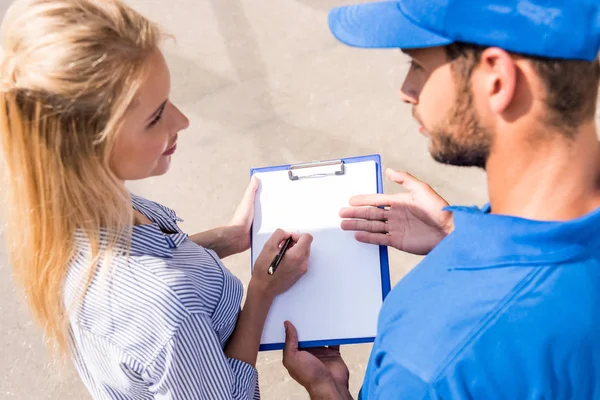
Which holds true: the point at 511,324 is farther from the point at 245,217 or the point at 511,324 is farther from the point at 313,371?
the point at 245,217

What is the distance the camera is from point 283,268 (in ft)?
4.21

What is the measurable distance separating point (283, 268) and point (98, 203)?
43 cm

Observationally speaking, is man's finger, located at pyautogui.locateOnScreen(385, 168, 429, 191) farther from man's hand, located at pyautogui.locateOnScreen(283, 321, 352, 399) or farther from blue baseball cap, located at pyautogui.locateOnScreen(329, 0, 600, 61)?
blue baseball cap, located at pyautogui.locateOnScreen(329, 0, 600, 61)

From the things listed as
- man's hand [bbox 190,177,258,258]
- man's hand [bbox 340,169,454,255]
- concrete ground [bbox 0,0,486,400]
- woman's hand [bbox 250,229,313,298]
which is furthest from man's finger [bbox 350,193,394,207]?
concrete ground [bbox 0,0,486,400]

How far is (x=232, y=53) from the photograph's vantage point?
103 inches

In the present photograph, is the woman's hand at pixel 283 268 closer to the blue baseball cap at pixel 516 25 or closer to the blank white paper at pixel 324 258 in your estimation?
the blank white paper at pixel 324 258

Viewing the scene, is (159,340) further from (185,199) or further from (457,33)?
(185,199)

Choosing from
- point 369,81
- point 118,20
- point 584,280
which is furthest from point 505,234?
point 369,81

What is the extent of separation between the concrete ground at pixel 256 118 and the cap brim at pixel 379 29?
1.19m

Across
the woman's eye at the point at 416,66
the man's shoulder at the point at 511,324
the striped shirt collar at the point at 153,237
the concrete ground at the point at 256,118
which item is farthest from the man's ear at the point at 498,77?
the concrete ground at the point at 256,118

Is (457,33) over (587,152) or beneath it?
over

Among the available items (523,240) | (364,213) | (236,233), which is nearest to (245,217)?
(236,233)

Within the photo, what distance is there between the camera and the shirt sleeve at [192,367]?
0.99 meters

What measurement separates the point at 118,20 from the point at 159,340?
0.54 m
